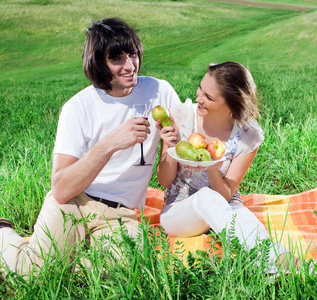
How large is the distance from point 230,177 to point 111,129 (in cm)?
105

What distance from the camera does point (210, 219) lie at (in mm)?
2943

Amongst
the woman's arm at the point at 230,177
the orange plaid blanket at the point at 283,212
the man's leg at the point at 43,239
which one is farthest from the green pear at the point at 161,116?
the orange plaid blanket at the point at 283,212

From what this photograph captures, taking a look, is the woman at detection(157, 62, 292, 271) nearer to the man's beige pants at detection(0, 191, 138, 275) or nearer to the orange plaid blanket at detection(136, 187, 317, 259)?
the man's beige pants at detection(0, 191, 138, 275)

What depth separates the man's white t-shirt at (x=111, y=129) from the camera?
10.2 feet

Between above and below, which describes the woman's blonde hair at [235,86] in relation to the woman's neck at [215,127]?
above

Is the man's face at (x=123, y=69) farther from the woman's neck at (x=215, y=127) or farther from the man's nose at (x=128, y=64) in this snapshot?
the woman's neck at (x=215, y=127)

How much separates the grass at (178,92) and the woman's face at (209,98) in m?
0.55

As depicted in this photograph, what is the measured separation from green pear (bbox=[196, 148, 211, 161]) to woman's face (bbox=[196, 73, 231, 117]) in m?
0.41

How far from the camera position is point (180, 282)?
95.7 inches

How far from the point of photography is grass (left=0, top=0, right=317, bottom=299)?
2383 mm

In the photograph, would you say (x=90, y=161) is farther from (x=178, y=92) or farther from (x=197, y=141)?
(x=178, y=92)

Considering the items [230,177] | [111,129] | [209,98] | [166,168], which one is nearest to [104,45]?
[111,129]

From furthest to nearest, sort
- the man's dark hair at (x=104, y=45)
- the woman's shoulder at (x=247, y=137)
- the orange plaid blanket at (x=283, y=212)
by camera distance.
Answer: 1. the orange plaid blanket at (x=283, y=212)
2. the woman's shoulder at (x=247, y=137)
3. the man's dark hair at (x=104, y=45)

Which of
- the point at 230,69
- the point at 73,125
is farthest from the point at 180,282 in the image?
the point at 230,69
